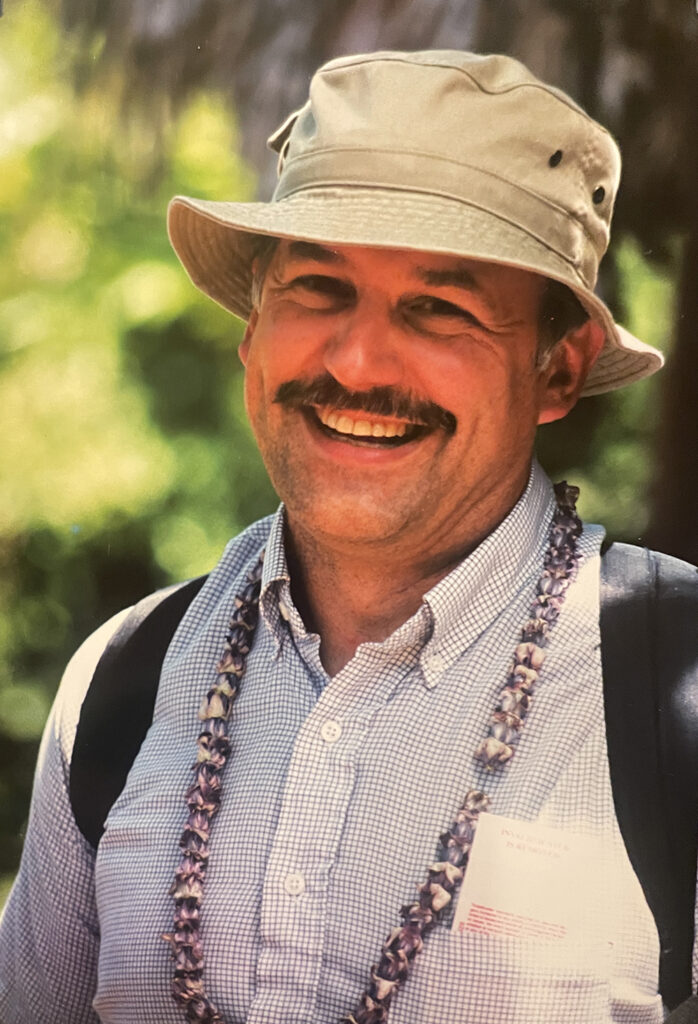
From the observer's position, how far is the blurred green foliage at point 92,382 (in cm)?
196

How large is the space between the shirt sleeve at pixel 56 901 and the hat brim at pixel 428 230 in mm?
673

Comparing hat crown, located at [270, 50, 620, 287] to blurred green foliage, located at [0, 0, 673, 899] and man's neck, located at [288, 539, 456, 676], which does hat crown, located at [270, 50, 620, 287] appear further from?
man's neck, located at [288, 539, 456, 676]

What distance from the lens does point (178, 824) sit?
1.71 m

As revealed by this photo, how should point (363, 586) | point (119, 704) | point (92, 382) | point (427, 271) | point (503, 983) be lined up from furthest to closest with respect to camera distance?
point (92, 382) → point (119, 704) → point (363, 586) → point (427, 271) → point (503, 983)

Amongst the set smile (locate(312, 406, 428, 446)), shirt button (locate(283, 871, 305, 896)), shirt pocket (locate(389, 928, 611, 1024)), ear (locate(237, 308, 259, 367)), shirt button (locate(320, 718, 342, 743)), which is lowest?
shirt pocket (locate(389, 928, 611, 1024))

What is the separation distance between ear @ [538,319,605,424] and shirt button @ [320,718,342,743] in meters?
0.49

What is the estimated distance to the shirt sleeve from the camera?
187cm

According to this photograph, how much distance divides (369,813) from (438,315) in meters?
0.63

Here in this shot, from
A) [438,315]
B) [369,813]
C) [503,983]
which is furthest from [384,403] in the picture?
[503,983]

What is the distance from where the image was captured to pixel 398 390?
5.40 ft

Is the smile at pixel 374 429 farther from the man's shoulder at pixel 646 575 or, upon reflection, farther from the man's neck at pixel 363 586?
the man's shoulder at pixel 646 575

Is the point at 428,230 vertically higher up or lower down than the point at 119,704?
higher up

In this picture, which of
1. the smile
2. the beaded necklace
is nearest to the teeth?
the smile

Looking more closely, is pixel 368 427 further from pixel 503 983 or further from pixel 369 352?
pixel 503 983
